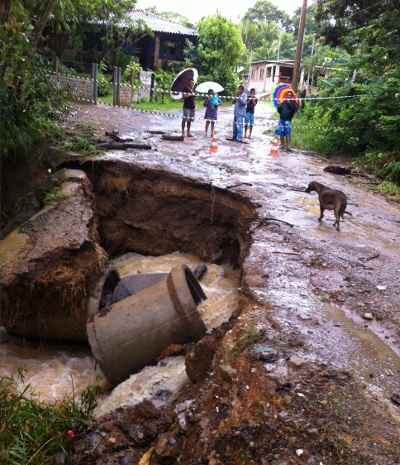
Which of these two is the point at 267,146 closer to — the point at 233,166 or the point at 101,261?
the point at 233,166

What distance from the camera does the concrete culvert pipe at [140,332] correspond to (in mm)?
4957

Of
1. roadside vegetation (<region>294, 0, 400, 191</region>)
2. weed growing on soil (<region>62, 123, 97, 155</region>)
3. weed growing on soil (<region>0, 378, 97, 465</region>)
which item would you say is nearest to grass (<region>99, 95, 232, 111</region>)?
roadside vegetation (<region>294, 0, 400, 191</region>)

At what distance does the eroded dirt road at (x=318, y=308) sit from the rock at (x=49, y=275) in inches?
90.9

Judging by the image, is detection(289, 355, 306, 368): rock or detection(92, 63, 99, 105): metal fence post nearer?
detection(289, 355, 306, 368): rock

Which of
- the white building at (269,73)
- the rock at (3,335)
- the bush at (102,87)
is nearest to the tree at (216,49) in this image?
the bush at (102,87)

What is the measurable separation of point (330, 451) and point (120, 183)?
649 centimetres

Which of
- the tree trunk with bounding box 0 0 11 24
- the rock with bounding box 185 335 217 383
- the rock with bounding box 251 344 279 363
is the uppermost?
the tree trunk with bounding box 0 0 11 24

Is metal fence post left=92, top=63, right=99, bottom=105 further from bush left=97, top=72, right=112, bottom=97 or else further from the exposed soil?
the exposed soil

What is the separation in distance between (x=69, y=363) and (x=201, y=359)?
2975 mm

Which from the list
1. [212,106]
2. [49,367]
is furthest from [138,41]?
[49,367]

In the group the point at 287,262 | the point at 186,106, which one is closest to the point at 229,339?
the point at 287,262

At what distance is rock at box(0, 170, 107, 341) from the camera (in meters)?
5.70

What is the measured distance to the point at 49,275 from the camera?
A: 18.9 feet

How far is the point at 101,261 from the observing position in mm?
6355
